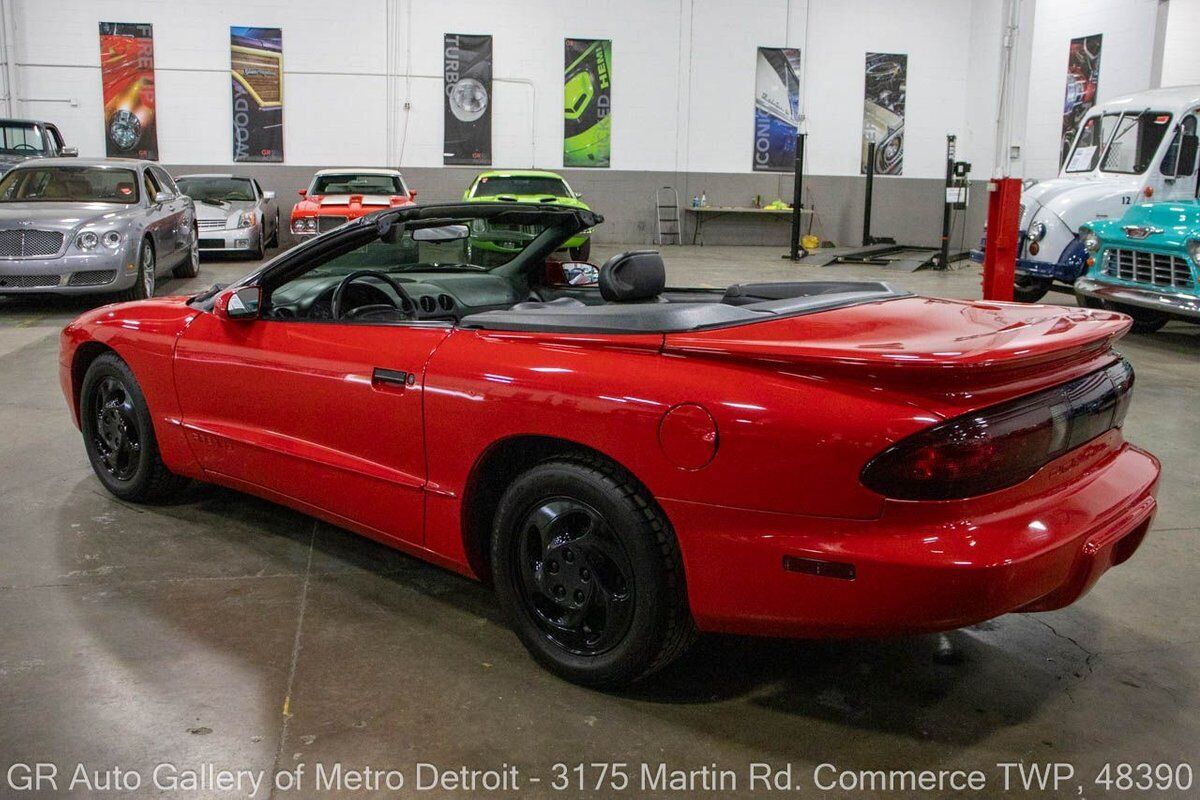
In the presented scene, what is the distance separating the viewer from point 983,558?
2156 mm

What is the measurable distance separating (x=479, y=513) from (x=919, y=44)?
2037cm

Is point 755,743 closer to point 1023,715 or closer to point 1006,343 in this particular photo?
point 1023,715

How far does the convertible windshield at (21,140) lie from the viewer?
45.5 ft

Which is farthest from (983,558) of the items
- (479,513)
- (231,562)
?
(231,562)

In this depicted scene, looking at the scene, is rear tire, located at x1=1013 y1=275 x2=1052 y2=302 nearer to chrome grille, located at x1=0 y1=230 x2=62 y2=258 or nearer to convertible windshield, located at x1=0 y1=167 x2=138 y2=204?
convertible windshield, located at x1=0 y1=167 x2=138 y2=204

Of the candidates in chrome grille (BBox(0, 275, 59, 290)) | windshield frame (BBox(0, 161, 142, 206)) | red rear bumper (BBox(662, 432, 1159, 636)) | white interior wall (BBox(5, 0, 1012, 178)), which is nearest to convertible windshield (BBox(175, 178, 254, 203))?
white interior wall (BBox(5, 0, 1012, 178))

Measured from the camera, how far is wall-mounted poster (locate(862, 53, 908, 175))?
2066 centimetres

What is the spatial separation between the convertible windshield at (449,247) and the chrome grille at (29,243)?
17.6 ft

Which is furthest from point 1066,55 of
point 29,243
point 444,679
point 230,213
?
point 444,679

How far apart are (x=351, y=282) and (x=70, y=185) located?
8481 mm

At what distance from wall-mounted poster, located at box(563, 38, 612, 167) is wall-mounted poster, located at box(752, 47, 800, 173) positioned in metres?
2.94

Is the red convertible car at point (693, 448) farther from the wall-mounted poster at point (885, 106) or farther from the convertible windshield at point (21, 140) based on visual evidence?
the wall-mounted poster at point (885, 106)

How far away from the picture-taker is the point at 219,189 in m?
15.6

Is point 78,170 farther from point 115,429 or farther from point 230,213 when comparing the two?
point 115,429
